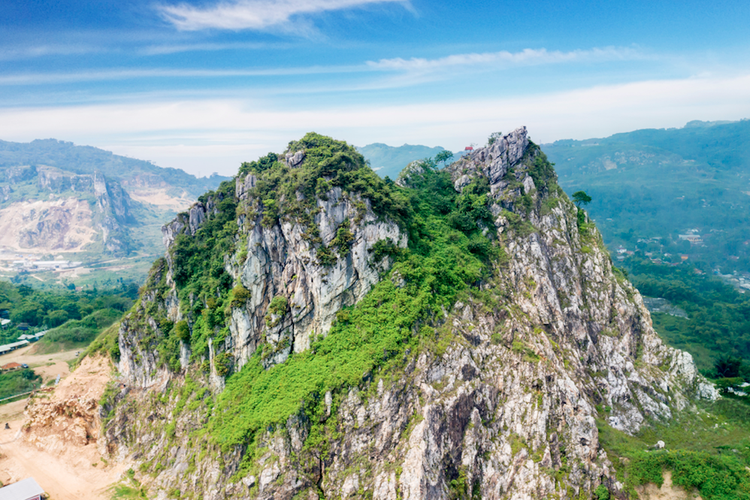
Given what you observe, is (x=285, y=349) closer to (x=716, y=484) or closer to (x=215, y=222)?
(x=215, y=222)

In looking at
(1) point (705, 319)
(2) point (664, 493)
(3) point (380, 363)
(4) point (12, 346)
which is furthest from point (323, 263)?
(1) point (705, 319)

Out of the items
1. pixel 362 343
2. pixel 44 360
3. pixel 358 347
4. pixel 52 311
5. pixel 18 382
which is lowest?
pixel 44 360

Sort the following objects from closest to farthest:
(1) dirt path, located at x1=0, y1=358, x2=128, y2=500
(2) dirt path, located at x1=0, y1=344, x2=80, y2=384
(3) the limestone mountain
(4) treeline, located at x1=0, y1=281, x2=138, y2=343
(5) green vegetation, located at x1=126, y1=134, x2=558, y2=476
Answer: (3) the limestone mountain
(5) green vegetation, located at x1=126, y1=134, x2=558, y2=476
(1) dirt path, located at x1=0, y1=358, x2=128, y2=500
(2) dirt path, located at x1=0, y1=344, x2=80, y2=384
(4) treeline, located at x1=0, y1=281, x2=138, y2=343

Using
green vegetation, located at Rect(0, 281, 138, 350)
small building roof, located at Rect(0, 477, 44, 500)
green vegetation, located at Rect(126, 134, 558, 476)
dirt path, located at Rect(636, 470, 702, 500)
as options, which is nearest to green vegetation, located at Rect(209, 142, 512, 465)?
green vegetation, located at Rect(126, 134, 558, 476)

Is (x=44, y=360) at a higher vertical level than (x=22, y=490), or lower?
lower

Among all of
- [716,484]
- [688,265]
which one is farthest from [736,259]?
[716,484]

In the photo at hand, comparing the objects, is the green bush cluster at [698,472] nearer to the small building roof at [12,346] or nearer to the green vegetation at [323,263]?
the green vegetation at [323,263]

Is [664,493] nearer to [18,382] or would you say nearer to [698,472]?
[698,472]

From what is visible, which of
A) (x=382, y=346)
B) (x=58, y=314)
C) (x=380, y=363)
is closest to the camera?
(x=380, y=363)

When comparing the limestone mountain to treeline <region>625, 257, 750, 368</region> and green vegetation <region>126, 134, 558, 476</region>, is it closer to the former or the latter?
green vegetation <region>126, 134, 558, 476</region>
